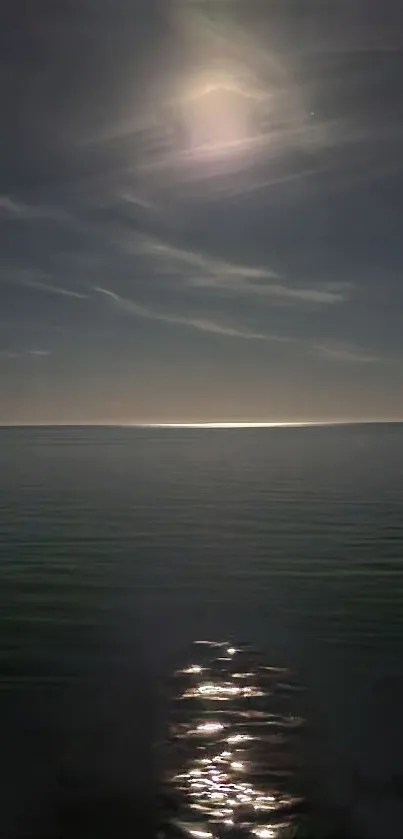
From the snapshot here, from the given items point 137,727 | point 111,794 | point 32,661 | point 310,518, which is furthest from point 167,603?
point 310,518

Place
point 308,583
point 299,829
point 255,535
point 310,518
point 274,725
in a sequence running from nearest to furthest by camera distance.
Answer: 1. point 299,829
2. point 274,725
3. point 308,583
4. point 255,535
5. point 310,518

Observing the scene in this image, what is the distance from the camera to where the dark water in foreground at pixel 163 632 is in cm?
1429

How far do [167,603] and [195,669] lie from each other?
8265 mm

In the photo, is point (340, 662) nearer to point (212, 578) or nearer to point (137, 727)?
point (137, 727)

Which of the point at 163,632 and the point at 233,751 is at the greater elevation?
the point at 163,632

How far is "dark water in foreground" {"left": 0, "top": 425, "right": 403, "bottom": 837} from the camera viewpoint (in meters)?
14.3

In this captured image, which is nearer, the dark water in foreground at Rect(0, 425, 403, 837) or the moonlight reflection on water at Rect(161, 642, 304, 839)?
the moonlight reflection on water at Rect(161, 642, 304, 839)

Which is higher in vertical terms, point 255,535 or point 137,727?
point 255,535

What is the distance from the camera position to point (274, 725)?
16828 mm

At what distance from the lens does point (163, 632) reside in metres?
24.6

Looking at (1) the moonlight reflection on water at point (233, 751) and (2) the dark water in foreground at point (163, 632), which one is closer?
(1) the moonlight reflection on water at point (233, 751)

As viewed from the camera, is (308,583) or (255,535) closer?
(308,583)

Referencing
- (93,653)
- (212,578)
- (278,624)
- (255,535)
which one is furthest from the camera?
(255,535)

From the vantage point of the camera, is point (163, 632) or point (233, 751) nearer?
point (233, 751)
